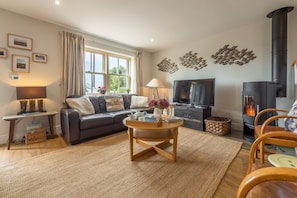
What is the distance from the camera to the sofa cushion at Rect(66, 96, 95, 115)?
2869mm

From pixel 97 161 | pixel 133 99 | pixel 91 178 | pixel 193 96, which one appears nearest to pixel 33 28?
pixel 133 99

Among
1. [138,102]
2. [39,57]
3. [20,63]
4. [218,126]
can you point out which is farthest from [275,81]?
[20,63]

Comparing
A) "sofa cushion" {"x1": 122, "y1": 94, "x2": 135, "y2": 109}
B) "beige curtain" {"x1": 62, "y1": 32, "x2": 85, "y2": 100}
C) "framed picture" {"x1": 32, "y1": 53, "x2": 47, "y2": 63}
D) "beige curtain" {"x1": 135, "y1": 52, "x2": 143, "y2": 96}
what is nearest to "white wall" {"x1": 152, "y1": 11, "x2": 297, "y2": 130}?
"beige curtain" {"x1": 135, "y1": 52, "x2": 143, "y2": 96}

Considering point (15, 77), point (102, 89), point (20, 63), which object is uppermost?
point (20, 63)

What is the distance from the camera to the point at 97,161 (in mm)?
1914

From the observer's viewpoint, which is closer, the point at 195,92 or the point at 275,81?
the point at 275,81

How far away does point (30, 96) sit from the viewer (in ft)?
8.36

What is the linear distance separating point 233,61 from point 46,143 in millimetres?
4266

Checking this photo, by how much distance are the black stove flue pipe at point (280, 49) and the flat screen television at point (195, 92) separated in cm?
111

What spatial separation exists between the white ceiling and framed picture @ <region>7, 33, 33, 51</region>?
444mm

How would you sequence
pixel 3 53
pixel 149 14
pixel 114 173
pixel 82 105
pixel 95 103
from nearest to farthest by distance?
pixel 114 173
pixel 3 53
pixel 149 14
pixel 82 105
pixel 95 103

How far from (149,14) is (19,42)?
8.07 ft

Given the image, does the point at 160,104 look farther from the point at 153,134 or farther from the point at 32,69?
the point at 32,69

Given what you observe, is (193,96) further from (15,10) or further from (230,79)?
(15,10)
